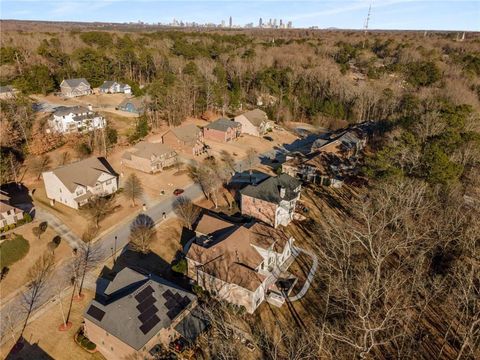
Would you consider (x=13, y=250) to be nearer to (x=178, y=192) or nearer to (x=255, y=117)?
(x=178, y=192)

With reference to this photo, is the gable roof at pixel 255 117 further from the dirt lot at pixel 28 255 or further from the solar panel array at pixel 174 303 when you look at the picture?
the solar panel array at pixel 174 303

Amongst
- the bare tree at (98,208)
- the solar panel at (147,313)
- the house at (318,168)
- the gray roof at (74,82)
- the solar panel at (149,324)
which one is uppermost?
the gray roof at (74,82)

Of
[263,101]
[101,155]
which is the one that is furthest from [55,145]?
[263,101]

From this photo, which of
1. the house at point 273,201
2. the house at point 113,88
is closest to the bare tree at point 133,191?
the house at point 273,201

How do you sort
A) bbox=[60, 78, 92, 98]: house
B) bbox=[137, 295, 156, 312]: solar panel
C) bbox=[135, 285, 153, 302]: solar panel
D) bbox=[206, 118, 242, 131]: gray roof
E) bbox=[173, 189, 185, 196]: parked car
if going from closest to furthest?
bbox=[137, 295, 156, 312]: solar panel, bbox=[135, 285, 153, 302]: solar panel, bbox=[173, 189, 185, 196]: parked car, bbox=[206, 118, 242, 131]: gray roof, bbox=[60, 78, 92, 98]: house

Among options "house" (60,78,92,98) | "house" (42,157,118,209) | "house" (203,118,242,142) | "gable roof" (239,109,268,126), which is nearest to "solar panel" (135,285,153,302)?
"house" (42,157,118,209)

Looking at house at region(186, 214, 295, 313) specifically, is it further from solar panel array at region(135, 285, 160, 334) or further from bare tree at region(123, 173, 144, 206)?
bare tree at region(123, 173, 144, 206)
